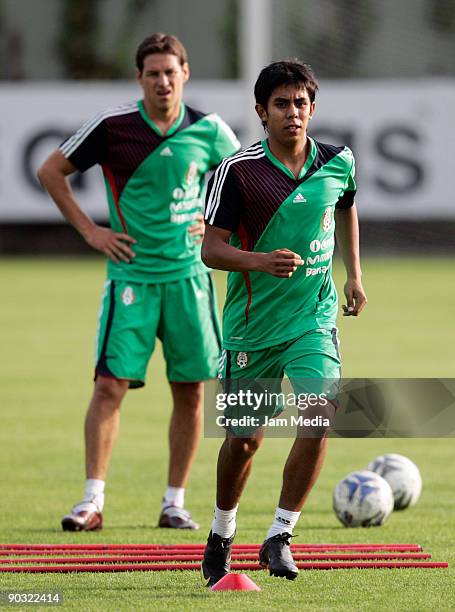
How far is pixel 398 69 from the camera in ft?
89.9

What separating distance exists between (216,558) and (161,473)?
10.8 feet

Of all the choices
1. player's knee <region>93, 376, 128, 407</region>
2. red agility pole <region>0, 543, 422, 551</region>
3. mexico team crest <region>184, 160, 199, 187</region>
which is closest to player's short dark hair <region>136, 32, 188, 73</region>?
mexico team crest <region>184, 160, 199, 187</region>

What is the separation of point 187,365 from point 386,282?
15078 millimetres

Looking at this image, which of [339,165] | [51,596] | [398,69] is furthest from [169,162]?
[398,69]

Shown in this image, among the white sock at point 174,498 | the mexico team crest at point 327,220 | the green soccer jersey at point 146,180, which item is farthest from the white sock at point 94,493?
the mexico team crest at point 327,220

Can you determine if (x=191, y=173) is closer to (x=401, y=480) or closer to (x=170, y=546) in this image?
(x=401, y=480)

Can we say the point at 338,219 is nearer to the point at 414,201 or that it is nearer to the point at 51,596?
the point at 51,596

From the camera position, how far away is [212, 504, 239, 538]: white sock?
233 inches

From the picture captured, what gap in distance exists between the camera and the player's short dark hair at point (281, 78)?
586 cm

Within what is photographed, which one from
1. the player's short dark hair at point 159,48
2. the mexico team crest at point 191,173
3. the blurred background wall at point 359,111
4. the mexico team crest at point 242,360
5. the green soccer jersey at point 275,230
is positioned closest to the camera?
the green soccer jersey at point 275,230

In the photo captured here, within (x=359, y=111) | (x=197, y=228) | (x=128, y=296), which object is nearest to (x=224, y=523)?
(x=128, y=296)

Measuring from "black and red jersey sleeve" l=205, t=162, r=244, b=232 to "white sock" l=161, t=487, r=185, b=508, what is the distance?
7.04 feet

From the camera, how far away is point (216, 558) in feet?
19.3

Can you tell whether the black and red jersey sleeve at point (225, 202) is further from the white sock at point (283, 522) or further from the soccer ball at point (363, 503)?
the soccer ball at point (363, 503)
